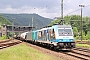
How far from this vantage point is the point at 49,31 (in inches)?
1287

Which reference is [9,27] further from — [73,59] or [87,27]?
[73,59]

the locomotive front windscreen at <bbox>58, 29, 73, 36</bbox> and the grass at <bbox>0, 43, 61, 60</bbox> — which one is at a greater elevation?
the locomotive front windscreen at <bbox>58, 29, 73, 36</bbox>

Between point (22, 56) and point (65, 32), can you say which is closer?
point (22, 56)

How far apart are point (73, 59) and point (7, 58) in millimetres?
6128

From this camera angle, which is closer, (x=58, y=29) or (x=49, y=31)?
(x=58, y=29)

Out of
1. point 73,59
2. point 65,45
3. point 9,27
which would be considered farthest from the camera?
point 9,27

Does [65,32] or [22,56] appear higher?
[65,32]

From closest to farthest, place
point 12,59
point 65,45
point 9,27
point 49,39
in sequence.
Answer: point 12,59, point 65,45, point 49,39, point 9,27

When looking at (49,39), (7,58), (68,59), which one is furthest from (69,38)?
(7,58)

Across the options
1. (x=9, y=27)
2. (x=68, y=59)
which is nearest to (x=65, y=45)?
(x=68, y=59)

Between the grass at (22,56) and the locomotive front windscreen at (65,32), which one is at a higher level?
the locomotive front windscreen at (65,32)

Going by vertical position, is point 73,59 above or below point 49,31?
below

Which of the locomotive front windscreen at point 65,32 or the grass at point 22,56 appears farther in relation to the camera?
the locomotive front windscreen at point 65,32

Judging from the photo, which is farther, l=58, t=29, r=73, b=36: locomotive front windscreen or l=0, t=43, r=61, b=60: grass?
l=58, t=29, r=73, b=36: locomotive front windscreen
